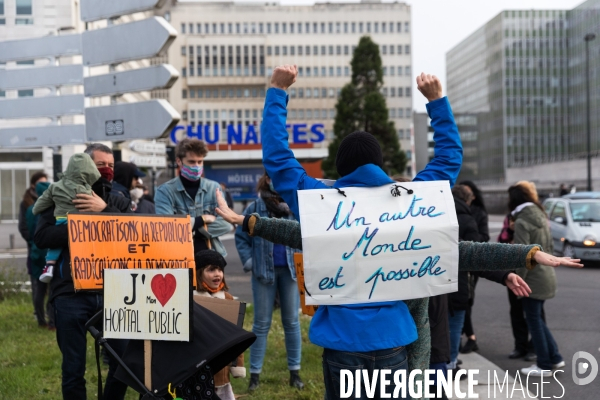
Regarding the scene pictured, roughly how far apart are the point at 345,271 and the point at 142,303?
123cm

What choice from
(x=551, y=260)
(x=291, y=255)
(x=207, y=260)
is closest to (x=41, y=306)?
(x=291, y=255)

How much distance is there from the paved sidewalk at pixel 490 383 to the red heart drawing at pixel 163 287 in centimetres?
332

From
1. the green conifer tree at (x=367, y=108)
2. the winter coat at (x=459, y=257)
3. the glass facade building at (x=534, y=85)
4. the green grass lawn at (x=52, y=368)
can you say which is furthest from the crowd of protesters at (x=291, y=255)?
the glass facade building at (x=534, y=85)

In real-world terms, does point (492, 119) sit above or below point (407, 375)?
above

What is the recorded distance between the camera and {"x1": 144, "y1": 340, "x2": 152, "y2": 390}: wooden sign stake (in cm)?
402

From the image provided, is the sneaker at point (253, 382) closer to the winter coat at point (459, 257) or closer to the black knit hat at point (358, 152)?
the winter coat at point (459, 257)

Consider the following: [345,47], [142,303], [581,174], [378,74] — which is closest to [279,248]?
[142,303]

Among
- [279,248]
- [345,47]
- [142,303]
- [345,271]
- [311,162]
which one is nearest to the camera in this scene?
[345,271]

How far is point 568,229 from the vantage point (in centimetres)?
1880

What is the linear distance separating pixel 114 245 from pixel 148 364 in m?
0.99

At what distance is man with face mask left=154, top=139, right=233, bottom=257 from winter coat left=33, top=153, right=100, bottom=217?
1.04m

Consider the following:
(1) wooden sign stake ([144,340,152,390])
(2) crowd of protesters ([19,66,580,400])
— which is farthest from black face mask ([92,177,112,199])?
(1) wooden sign stake ([144,340,152,390])

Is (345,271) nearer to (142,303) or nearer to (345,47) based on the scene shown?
(142,303)

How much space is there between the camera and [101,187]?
209 inches
